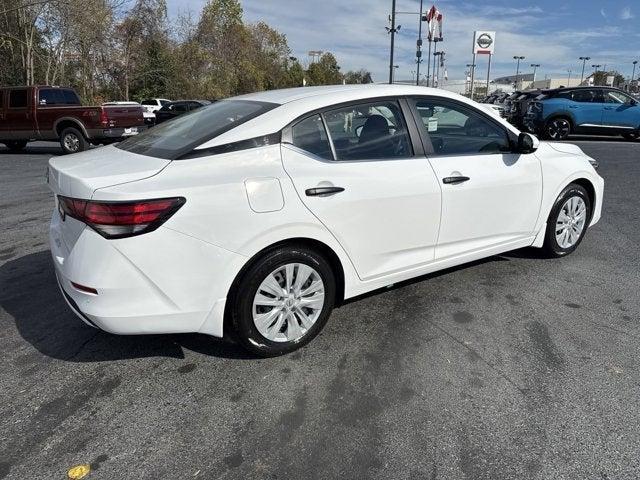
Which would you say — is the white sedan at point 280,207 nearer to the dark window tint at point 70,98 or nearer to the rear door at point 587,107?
the dark window tint at point 70,98

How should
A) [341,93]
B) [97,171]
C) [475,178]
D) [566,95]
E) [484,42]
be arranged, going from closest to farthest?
1. [97,171]
2. [341,93]
3. [475,178]
4. [566,95]
5. [484,42]

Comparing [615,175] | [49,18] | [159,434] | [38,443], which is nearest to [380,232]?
[159,434]

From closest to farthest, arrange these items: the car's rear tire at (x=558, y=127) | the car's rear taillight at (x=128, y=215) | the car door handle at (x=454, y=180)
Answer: the car's rear taillight at (x=128, y=215), the car door handle at (x=454, y=180), the car's rear tire at (x=558, y=127)

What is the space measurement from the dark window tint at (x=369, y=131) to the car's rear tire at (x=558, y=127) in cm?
1502

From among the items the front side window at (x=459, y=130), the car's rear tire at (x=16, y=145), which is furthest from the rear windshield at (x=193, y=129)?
the car's rear tire at (x=16, y=145)

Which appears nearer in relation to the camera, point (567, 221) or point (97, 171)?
point (97, 171)

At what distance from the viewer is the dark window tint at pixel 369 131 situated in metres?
3.27

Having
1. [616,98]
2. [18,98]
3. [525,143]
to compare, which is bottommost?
[525,143]

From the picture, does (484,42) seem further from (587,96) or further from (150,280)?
(150,280)

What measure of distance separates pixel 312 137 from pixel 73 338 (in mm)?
2135

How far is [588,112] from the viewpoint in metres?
Result: 16.4

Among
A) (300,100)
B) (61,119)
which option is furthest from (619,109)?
(61,119)

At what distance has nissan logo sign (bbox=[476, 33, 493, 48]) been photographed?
1459 inches

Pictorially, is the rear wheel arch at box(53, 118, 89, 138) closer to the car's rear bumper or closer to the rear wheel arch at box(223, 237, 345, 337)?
the car's rear bumper
